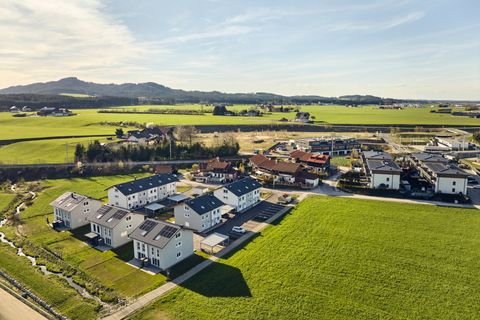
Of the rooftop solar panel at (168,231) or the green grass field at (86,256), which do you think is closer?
the green grass field at (86,256)

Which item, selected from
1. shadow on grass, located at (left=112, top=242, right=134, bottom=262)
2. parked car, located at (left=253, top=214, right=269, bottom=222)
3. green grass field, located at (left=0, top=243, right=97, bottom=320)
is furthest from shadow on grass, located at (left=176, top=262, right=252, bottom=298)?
parked car, located at (left=253, top=214, right=269, bottom=222)

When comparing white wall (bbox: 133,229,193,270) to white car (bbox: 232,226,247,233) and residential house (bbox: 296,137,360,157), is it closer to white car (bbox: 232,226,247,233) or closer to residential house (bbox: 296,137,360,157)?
white car (bbox: 232,226,247,233)

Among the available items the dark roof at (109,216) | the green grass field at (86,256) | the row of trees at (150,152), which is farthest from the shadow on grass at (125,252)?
the row of trees at (150,152)

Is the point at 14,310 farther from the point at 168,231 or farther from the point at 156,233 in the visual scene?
the point at 168,231

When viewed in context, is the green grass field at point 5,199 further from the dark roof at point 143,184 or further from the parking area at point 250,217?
the parking area at point 250,217

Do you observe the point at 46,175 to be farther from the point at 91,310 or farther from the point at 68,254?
the point at 91,310

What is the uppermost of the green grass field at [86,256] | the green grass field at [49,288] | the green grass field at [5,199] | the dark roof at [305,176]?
the dark roof at [305,176]

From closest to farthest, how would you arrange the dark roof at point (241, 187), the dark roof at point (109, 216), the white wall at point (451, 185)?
1. the dark roof at point (109, 216)
2. the dark roof at point (241, 187)
3. the white wall at point (451, 185)
